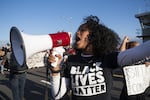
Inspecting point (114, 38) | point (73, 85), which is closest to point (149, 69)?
point (114, 38)

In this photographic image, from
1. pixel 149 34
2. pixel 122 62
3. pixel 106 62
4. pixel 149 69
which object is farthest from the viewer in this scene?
pixel 149 34

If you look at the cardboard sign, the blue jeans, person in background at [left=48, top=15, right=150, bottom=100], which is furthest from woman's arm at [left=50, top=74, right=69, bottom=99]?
the blue jeans

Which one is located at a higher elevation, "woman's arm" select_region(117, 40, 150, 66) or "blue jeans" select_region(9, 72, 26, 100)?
"woman's arm" select_region(117, 40, 150, 66)

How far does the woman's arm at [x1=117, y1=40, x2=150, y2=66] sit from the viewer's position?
1732 millimetres

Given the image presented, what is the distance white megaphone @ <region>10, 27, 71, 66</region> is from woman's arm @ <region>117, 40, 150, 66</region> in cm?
56

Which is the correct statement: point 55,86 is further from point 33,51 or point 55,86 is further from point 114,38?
point 114,38

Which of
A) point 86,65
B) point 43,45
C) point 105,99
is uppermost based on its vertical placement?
point 43,45

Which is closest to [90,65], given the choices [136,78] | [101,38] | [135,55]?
[101,38]

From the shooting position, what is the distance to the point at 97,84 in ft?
7.04

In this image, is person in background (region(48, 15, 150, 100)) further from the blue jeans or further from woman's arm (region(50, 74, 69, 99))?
the blue jeans

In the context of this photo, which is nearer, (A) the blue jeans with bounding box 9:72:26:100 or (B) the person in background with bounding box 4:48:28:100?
(B) the person in background with bounding box 4:48:28:100

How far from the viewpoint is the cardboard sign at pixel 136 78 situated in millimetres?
3185

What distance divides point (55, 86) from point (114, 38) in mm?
651

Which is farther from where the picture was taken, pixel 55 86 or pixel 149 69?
pixel 149 69
